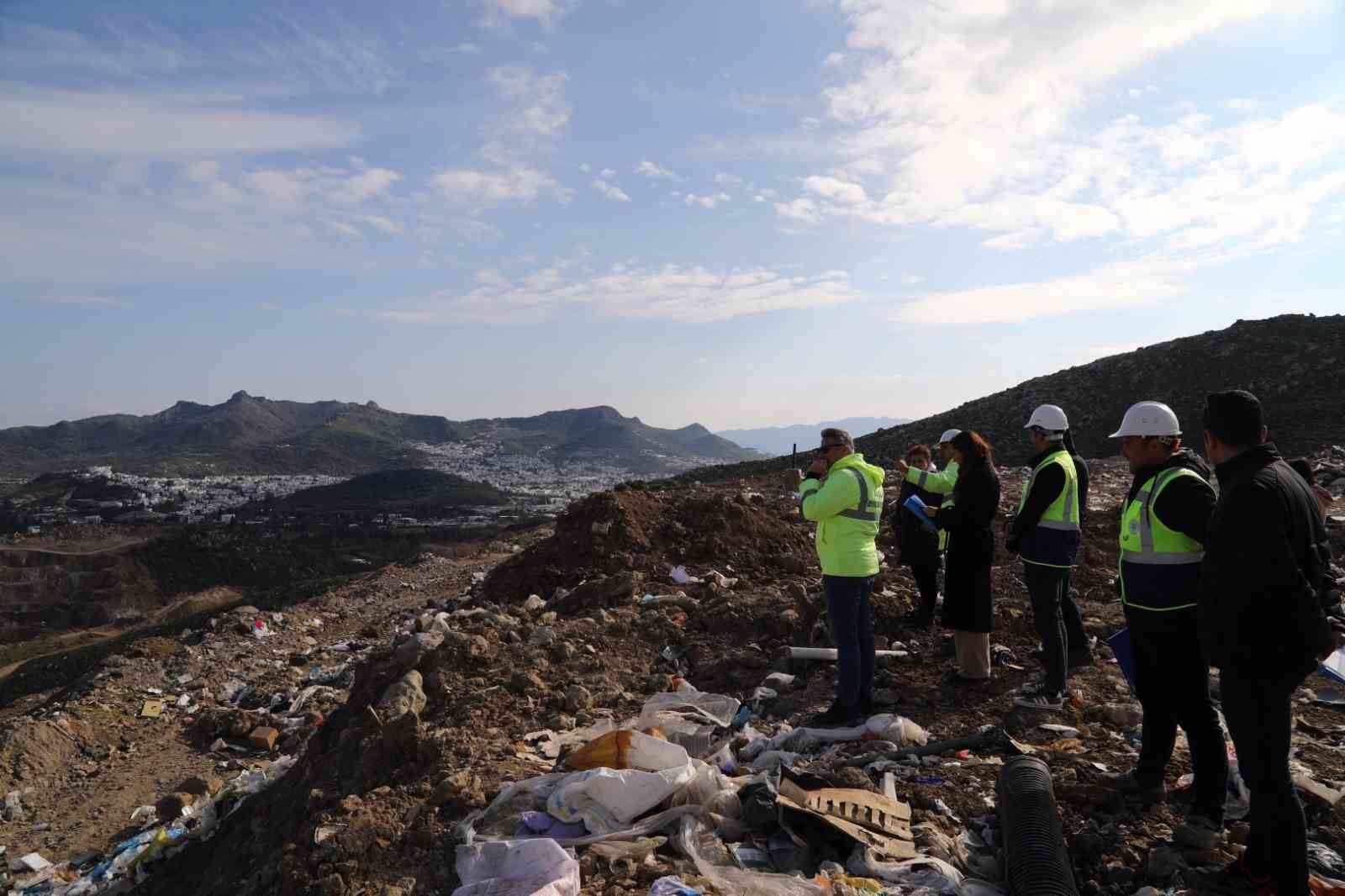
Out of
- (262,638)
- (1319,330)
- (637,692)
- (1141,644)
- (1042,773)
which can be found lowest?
(262,638)

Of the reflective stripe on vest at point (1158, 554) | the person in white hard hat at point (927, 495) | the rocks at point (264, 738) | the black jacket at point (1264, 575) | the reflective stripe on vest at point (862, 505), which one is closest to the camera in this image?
the black jacket at point (1264, 575)

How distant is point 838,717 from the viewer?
4.49 meters

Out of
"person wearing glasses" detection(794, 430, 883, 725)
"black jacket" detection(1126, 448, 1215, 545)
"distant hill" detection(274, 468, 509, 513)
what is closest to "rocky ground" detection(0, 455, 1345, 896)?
"person wearing glasses" detection(794, 430, 883, 725)

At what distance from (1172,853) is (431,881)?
2.80m

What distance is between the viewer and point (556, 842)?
2971 mm

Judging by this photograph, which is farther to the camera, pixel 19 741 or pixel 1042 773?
Answer: pixel 19 741

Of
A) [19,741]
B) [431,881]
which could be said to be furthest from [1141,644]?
[19,741]

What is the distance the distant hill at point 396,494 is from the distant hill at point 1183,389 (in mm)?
35012

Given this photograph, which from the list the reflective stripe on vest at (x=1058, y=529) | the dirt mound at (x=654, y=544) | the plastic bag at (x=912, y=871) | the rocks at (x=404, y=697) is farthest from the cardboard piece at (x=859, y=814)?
the dirt mound at (x=654, y=544)

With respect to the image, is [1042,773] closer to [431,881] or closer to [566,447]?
[431,881]

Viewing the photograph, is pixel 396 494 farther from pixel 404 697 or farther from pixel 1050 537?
pixel 1050 537

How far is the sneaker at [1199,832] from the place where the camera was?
2.87 metres

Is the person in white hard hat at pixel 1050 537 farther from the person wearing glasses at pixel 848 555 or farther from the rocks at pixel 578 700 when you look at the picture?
the rocks at pixel 578 700

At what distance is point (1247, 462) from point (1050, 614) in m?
1.98
